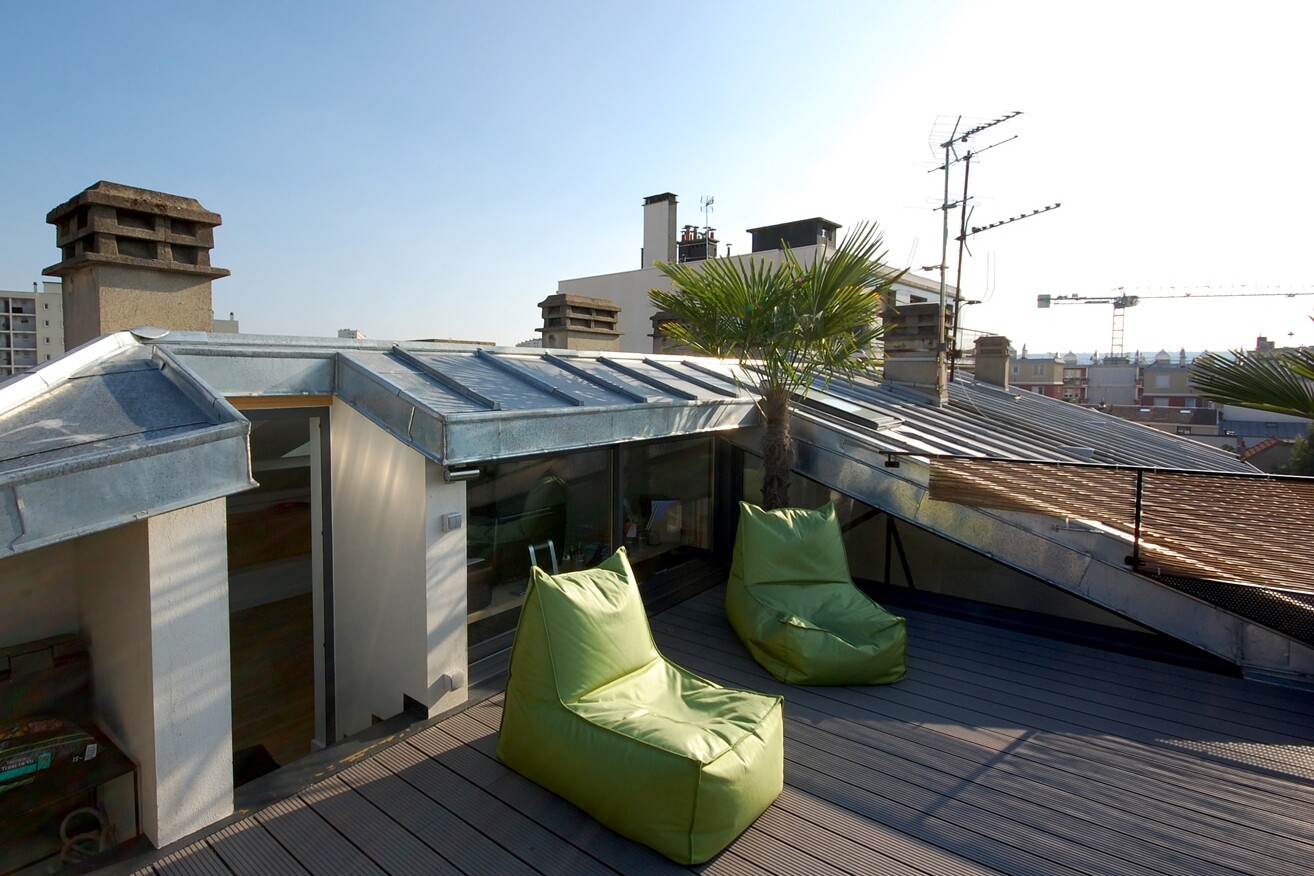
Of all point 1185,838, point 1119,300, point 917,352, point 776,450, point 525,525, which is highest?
point 1119,300

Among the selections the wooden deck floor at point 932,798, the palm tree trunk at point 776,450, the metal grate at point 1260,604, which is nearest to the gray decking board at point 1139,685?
the wooden deck floor at point 932,798

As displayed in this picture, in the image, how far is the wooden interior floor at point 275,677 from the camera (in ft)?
13.7

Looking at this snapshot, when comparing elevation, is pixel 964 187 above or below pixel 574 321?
above

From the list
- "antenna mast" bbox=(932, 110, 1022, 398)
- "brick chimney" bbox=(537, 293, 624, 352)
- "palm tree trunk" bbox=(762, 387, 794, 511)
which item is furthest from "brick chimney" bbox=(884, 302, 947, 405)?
"palm tree trunk" bbox=(762, 387, 794, 511)

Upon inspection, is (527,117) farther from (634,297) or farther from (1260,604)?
(634,297)

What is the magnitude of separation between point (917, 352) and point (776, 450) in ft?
22.4

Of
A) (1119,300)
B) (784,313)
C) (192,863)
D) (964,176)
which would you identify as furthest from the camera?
(1119,300)

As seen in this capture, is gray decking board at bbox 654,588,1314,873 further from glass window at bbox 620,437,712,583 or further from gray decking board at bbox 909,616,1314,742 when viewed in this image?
glass window at bbox 620,437,712,583

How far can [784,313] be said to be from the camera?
530cm

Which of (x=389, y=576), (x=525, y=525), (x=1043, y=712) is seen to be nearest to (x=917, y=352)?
(x=1043, y=712)

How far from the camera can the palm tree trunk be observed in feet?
18.3

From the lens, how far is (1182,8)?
4.97m

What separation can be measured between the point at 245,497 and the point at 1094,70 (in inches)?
327

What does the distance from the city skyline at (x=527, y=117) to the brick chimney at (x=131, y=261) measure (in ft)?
0.52
